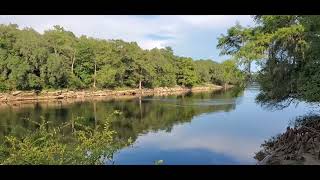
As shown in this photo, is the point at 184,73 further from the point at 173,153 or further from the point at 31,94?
the point at 173,153

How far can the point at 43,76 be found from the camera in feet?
144

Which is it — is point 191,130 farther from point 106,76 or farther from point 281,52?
point 106,76

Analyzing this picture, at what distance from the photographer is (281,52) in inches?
606

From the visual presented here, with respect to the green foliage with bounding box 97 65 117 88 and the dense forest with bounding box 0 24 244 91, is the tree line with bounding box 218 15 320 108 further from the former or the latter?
the green foliage with bounding box 97 65 117 88

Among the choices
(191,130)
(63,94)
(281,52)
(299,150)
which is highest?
(281,52)

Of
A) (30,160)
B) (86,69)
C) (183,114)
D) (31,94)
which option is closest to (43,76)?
(31,94)

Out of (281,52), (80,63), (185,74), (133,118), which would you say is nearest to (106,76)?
(80,63)

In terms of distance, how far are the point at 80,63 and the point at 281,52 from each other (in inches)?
1564

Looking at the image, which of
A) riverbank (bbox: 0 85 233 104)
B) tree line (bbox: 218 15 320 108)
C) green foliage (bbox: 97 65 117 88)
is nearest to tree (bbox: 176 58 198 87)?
riverbank (bbox: 0 85 233 104)

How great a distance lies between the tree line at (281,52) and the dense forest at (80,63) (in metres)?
23.1

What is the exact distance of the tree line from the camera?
13578 millimetres

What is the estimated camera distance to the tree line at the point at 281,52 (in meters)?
13.6

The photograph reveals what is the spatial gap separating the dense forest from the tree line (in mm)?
23106
